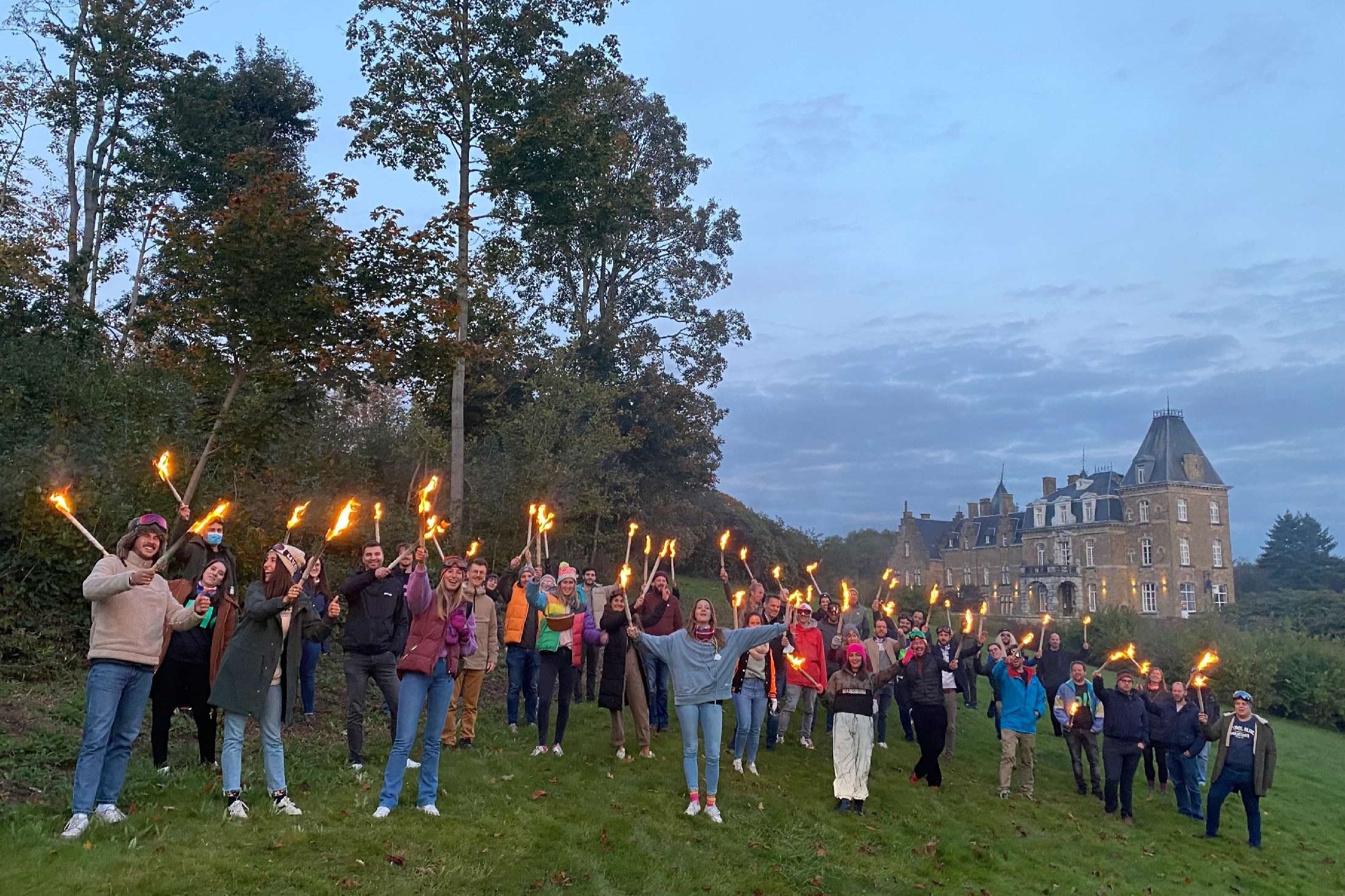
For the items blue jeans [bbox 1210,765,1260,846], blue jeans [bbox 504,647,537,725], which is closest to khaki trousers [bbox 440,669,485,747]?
blue jeans [bbox 504,647,537,725]

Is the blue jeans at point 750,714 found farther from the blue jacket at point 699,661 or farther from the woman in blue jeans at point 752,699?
the blue jacket at point 699,661

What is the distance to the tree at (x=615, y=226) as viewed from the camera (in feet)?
74.5

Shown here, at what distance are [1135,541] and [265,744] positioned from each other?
257ft

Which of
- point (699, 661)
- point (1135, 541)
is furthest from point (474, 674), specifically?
point (1135, 541)

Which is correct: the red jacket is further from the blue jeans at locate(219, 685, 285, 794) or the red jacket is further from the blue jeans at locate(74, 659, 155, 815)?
the blue jeans at locate(74, 659, 155, 815)

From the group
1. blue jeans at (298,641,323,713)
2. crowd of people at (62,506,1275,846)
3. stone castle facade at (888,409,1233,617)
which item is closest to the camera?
crowd of people at (62,506,1275,846)

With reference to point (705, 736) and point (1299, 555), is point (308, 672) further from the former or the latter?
point (1299, 555)

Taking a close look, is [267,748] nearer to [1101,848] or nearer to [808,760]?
[808,760]

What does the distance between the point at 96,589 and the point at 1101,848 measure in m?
11.6

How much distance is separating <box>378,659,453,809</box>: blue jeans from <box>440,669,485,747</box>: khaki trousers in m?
2.70

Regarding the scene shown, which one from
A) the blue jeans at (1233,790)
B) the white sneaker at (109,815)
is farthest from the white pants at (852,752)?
the white sneaker at (109,815)

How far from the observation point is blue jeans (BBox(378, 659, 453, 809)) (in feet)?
26.5

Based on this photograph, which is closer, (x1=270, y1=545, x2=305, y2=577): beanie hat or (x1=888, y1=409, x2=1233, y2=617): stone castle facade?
(x1=270, y1=545, x2=305, y2=577): beanie hat

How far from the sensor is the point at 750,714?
39.9 ft
